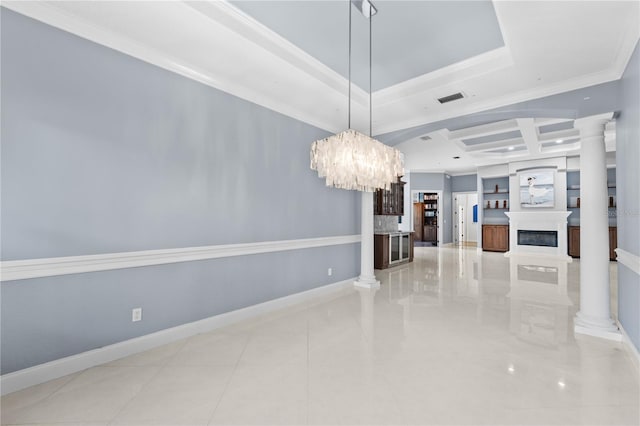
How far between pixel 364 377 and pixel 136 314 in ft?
7.18

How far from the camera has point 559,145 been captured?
812cm

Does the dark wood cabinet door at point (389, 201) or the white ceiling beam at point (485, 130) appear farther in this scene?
the dark wood cabinet door at point (389, 201)

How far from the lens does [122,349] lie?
2.69m

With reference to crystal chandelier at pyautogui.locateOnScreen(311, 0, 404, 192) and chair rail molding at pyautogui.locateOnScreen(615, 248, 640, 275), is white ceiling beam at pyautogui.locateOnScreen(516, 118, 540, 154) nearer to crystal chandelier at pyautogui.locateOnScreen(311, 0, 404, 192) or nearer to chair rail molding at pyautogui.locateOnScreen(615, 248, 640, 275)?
chair rail molding at pyautogui.locateOnScreen(615, 248, 640, 275)

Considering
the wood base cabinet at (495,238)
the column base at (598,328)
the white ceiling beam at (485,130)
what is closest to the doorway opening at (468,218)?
the wood base cabinet at (495,238)

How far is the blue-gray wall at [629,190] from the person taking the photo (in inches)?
101

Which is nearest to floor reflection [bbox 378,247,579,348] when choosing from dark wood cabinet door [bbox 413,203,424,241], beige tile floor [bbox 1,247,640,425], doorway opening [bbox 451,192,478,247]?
beige tile floor [bbox 1,247,640,425]

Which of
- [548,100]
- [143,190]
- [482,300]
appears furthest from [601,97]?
[143,190]

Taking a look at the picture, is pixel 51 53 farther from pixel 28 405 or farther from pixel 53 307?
pixel 28 405

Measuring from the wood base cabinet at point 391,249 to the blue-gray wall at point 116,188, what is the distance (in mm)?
3535

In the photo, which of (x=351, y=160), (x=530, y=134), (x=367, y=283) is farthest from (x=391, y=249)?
(x=351, y=160)

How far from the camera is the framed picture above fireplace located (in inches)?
366

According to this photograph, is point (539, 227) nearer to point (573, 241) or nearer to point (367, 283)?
point (573, 241)

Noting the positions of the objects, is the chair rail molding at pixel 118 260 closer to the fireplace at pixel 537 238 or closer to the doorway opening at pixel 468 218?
the fireplace at pixel 537 238
